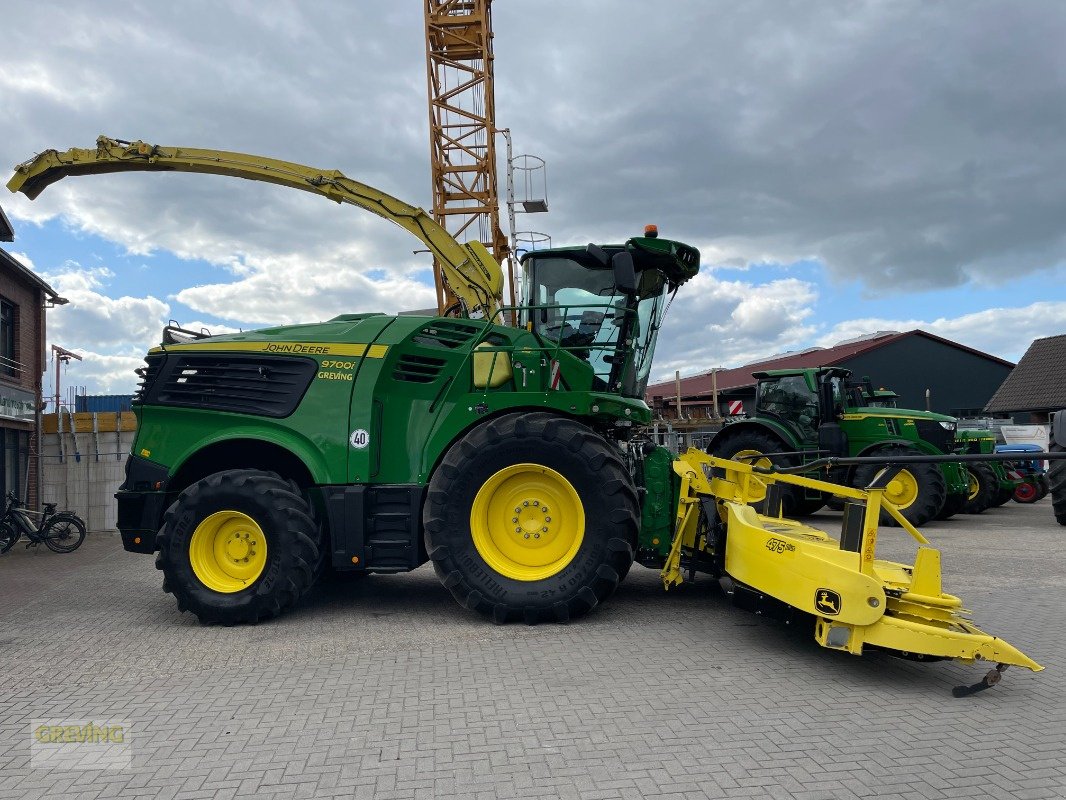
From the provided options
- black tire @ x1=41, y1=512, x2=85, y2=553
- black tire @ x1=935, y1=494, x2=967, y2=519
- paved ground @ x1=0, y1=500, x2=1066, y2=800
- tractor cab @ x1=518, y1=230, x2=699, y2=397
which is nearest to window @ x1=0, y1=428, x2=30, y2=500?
black tire @ x1=41, y1=512, x2=85, y2=553

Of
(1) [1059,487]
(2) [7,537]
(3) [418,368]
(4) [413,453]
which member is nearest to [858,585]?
(4) [413,453]

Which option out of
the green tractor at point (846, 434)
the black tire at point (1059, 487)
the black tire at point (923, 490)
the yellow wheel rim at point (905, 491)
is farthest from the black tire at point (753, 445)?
the black tire at point (1059, 487)

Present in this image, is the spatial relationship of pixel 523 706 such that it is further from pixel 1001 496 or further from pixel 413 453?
pixel 1001 496

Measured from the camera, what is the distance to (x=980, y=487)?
15.2m

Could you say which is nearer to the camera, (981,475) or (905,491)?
(905,491)

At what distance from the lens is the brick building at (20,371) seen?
14.0m

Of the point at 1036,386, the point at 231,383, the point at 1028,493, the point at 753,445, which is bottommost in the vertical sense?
the point at 1028,493

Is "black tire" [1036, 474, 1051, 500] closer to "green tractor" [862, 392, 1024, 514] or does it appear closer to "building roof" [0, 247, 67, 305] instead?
Answer: "green tractor" [862, 392, 1024, 514]

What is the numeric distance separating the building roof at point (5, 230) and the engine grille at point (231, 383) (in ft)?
33.1

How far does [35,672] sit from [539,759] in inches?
143

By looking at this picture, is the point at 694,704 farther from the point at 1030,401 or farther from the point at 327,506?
the point at 1030,401

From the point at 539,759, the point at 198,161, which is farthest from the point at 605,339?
the point at 198,161

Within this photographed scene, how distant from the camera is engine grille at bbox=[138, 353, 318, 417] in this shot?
6.68m

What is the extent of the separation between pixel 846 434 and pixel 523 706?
35.3 feet
